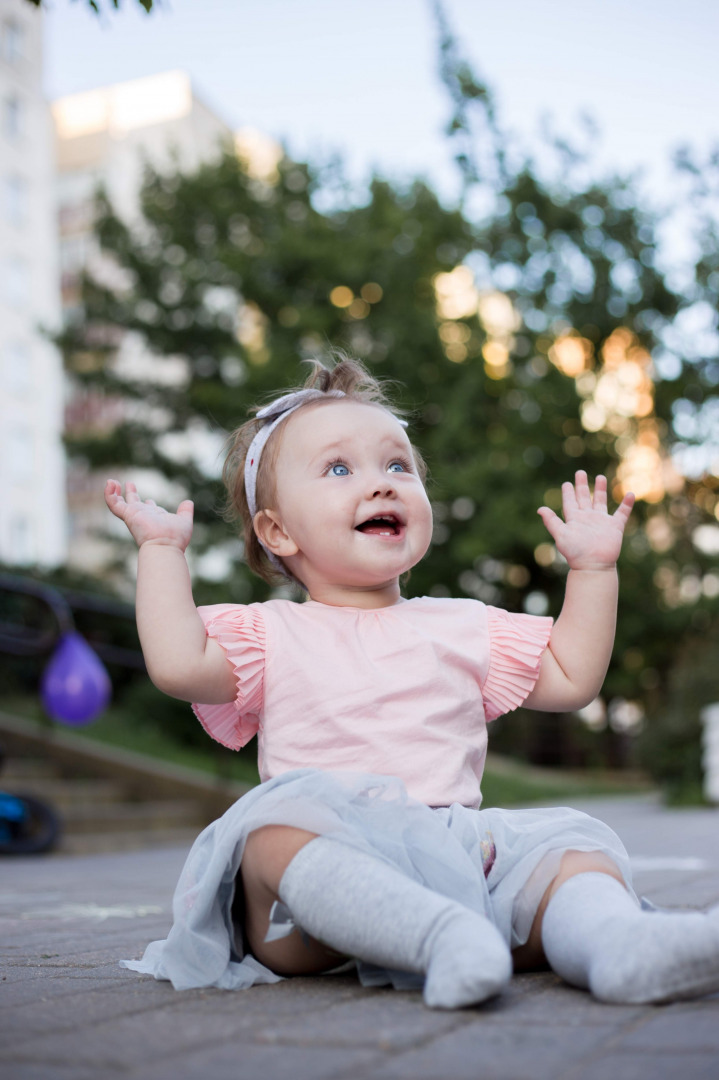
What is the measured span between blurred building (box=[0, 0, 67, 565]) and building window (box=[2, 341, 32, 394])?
0.03 m

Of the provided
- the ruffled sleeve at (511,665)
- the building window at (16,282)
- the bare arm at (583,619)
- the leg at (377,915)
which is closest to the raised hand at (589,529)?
the bare arm at (583,619)

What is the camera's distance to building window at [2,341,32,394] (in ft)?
114

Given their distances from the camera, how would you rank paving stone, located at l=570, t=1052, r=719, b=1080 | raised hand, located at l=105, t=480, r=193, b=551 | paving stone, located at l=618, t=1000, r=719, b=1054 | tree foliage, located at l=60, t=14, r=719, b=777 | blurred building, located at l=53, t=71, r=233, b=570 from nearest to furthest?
paving stone, located at l=570, t=1052, r=719, b=1080
paving stone, located at l=618, t=1000, r=719, b=1054
raised hand, located at l=105, t=480, r=193, b=551
tree foliage, located at l=60, t=14, r=719, b=777
blurred building, located at l=53, t=71, r=233, b=570

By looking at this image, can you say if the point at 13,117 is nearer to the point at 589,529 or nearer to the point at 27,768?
the point at 27,768

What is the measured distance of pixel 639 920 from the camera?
1.67 m

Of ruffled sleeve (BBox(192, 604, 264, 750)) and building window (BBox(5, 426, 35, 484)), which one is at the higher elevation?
building window (BBox(5, 426, 35, 484))

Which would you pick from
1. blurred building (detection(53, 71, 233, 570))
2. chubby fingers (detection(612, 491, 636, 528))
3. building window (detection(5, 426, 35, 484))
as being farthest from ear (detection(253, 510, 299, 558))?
blurred building (detection(53, 71, 233, 570))

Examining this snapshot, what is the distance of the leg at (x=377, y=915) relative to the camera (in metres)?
1.63

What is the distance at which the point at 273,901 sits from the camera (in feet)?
6.56

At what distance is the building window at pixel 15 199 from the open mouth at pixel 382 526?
3585 centimetres

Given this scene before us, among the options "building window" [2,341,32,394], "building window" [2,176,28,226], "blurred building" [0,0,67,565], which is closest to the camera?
"building window" [2,341,32,394]

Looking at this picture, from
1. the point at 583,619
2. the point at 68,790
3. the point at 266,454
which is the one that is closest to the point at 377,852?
the point at 583,619

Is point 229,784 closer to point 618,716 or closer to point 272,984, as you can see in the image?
point 272,984

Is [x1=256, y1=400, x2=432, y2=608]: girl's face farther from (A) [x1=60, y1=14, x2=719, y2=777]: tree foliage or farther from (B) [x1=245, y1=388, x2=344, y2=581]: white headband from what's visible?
(A) [x1=60, y1=14, x2=719, y2=777]: tree foliage
